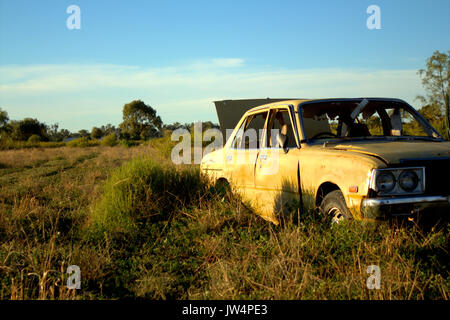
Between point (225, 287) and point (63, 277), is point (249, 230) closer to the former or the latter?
point (225, 287)

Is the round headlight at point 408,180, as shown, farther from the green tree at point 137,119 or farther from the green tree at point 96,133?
the green tree at point 96,133

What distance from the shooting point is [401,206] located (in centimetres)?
390

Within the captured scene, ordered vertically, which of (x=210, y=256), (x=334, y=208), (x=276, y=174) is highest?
(x=276, y=174)

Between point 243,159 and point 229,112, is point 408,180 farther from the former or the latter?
point 229,112

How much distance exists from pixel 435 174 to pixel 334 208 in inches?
38.8

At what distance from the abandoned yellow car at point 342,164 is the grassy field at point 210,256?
25 cm

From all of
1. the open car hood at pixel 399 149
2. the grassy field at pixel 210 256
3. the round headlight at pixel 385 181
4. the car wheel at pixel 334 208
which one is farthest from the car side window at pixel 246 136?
the round headlight at pixel 385 181

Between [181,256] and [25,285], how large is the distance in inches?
60.1

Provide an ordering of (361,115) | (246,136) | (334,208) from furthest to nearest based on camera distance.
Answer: (246,136)
(361,115)
(334,208)

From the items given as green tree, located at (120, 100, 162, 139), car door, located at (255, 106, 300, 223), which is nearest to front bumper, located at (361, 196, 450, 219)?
car door, located at (255, 106, 300, 223)

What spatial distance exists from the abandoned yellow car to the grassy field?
249 millimetres

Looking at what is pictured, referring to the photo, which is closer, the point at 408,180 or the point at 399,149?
the point at 408,180

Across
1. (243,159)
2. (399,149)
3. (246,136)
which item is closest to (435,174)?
(399,149)
